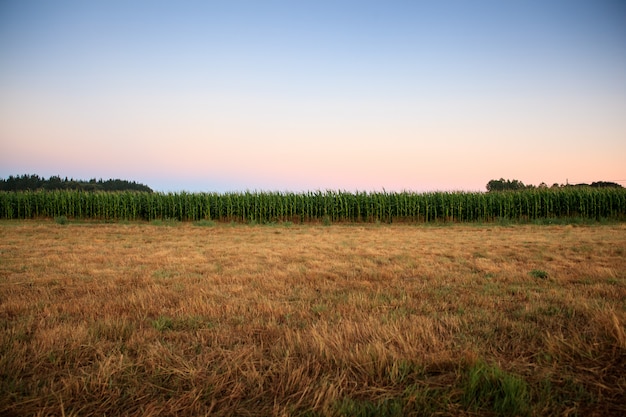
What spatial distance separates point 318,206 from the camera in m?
30.5

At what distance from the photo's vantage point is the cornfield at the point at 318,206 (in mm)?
29453

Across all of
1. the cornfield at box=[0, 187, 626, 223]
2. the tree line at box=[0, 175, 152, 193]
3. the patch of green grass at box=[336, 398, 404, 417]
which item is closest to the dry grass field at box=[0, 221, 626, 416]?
the patch of green grass at box=[336, 398, 404, 417]

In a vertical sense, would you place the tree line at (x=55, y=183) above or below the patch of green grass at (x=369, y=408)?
above

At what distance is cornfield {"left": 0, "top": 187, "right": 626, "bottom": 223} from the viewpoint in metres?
29.5

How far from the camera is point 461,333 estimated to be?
10.9ft

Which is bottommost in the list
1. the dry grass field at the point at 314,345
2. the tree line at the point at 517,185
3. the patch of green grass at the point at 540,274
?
the patch of green grass at the point at 540,274

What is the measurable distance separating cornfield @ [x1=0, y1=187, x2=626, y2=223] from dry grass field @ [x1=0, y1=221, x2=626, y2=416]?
79.1 feet

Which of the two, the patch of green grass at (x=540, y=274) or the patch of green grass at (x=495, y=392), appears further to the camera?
the patch of green grass at (x=540, y=274)

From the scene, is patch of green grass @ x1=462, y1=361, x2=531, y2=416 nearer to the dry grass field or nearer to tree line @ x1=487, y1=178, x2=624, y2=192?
the dry grass field

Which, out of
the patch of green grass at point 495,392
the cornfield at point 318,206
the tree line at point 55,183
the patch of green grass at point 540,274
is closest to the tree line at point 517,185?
the cornfield at point 318,206

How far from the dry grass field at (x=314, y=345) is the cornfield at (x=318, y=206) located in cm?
2412

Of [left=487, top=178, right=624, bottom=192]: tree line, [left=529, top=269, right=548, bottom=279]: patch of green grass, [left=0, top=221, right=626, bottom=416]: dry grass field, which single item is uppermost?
[left=487, top=178, right=624, bottom=192]: tree line

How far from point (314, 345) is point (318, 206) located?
27.6 m

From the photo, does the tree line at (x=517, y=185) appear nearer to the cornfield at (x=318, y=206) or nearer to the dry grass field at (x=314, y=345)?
the cornfield at (x=318, y=206)
